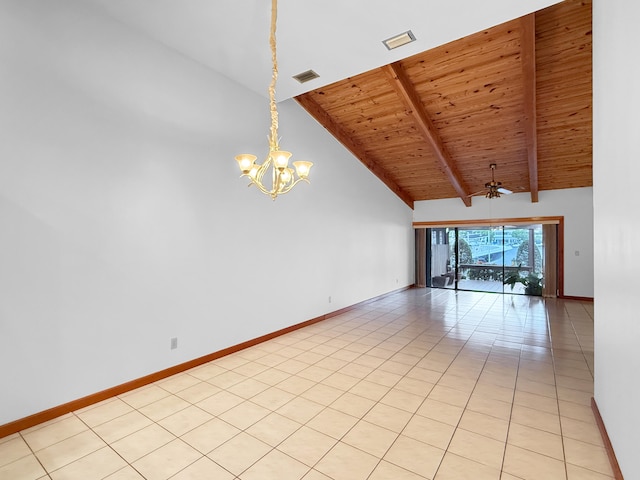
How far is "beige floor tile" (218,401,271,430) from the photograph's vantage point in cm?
245

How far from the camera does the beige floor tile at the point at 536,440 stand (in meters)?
2.10

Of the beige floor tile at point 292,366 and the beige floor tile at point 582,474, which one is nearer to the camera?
the beige floor tile at point 582,474

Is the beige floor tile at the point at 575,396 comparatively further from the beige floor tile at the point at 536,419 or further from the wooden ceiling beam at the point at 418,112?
the wooden ceiling beam at the point at 418,112

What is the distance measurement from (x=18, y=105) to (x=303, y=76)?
2809mm

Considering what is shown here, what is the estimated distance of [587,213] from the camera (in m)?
7.30

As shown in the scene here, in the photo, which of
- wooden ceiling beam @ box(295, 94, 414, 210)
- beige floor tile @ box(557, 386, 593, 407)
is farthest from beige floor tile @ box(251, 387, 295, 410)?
wooden ceiling beam @ box(295, 94, 414, 210)

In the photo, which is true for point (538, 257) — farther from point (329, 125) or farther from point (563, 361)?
point (329, 125)

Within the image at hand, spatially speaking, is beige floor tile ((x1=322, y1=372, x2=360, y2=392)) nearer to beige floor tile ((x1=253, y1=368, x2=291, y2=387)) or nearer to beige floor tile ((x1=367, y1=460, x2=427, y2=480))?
beige floor tile ((x1=253, y1=368, x2=291, y2=387))

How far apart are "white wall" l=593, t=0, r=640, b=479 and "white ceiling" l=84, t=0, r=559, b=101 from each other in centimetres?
103

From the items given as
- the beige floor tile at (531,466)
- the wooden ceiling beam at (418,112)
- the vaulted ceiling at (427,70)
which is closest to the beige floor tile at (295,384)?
the beige floor tile at (531,466)

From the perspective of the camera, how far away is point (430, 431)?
234 cm

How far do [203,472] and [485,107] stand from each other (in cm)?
578

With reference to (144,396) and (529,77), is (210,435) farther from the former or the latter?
(529,77)

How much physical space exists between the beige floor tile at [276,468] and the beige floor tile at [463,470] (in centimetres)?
87
